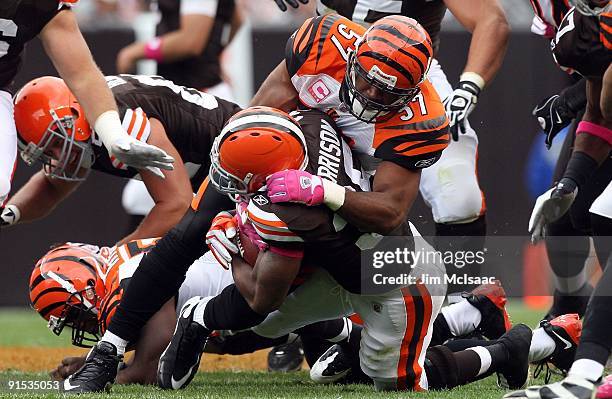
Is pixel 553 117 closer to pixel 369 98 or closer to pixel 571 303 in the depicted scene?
pixel 571 303

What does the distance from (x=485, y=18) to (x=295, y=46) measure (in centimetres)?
122

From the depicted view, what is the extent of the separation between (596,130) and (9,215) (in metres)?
2.54

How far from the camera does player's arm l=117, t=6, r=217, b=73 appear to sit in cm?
687

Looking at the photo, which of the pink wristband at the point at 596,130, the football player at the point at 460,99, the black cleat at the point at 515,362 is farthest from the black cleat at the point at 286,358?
the pink wristband at the point at 596,130

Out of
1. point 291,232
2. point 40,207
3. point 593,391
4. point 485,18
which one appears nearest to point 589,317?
point 593,391

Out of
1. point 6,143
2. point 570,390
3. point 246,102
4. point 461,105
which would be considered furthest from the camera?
point 246,102

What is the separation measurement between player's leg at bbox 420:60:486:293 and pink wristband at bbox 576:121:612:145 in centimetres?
90

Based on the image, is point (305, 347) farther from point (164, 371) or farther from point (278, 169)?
point (278, 169)

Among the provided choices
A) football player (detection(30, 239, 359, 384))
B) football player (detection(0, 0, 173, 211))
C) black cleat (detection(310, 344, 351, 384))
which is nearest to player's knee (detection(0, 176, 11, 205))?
football player (detection(0, 0, 173, 211))

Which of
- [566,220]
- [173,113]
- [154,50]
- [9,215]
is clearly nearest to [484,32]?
[566,220]

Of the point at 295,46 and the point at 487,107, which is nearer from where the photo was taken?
the point at 295,46

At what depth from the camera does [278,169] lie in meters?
3.24

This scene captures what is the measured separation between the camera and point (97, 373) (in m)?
3.40

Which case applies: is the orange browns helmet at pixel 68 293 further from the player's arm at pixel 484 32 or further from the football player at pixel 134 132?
the player's arm at pixel 484 32
